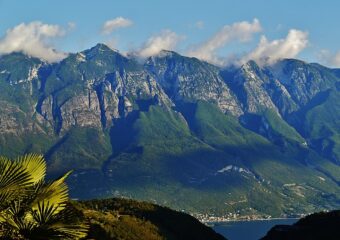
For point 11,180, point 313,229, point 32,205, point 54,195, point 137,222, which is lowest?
point 313,229

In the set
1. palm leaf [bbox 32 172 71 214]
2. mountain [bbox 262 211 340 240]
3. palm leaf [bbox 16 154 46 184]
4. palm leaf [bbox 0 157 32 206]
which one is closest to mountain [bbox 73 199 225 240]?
mountain [bbox 262 211 340 240]

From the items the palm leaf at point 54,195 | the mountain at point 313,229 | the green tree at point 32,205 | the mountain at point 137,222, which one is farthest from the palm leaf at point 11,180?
the mountain at point 313,229

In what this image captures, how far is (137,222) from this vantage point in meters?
117

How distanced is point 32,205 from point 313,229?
336 feet

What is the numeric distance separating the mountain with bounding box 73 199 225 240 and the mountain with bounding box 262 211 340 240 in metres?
19.5

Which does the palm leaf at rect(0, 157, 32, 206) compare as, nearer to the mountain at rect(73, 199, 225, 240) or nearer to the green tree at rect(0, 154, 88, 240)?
the green tree at rect(0, 154, 88, 240)

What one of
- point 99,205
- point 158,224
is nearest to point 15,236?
point 158,224

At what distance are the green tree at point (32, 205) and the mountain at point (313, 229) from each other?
3620 inches

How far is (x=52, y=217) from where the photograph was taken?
14.2 m

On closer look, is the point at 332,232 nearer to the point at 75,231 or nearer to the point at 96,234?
the point at 96,234

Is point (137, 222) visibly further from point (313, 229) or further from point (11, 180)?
point (11, 180)

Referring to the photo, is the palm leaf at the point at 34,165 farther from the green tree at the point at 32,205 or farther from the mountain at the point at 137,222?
the mountain at the point at 137,222

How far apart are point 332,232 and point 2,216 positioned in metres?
97.2

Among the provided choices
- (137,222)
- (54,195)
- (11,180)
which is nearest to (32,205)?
(54,195)
